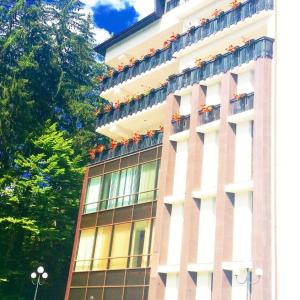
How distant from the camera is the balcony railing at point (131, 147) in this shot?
31981 millimetres

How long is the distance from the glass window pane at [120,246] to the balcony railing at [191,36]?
41.0ft

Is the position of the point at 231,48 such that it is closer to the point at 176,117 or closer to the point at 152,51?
the point at 176,117

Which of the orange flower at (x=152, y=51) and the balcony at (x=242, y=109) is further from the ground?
the orange flower at (x=152, y=51)

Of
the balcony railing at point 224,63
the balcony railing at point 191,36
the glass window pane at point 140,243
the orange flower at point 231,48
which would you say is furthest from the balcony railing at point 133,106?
the glass window pane at point 140,243

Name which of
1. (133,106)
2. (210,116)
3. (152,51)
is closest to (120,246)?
(210,116)

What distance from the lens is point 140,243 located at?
29.6 meters

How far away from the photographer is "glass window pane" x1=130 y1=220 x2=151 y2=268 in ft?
95.0

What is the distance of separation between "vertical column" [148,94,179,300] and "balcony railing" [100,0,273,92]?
5073 mm

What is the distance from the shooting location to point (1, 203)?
40.0 m

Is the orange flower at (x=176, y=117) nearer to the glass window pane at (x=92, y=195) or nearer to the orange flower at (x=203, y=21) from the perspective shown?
the orange flower at (x=203, y=21)

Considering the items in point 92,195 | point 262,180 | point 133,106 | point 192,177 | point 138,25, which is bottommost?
point 262,180

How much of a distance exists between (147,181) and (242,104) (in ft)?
25.7
